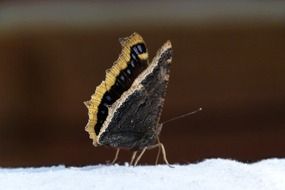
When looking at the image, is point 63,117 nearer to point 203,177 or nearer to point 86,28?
point 86,28

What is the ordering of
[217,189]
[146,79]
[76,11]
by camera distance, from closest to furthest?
[217,189] < [146,79] < [76,11]

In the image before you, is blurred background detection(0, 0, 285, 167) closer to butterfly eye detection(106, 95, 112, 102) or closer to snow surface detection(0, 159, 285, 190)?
butterfly eye detection(106, 95, 112, 102)

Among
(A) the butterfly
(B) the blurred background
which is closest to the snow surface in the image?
(A) the butterfly

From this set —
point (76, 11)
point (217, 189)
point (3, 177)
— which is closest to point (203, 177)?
point (217, 189)

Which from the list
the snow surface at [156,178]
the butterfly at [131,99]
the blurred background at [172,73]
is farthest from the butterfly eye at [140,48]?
the blurred background at [172,73]

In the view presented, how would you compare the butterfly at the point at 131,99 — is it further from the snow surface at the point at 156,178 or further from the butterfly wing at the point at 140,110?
the snow surface at the point at 156,178
